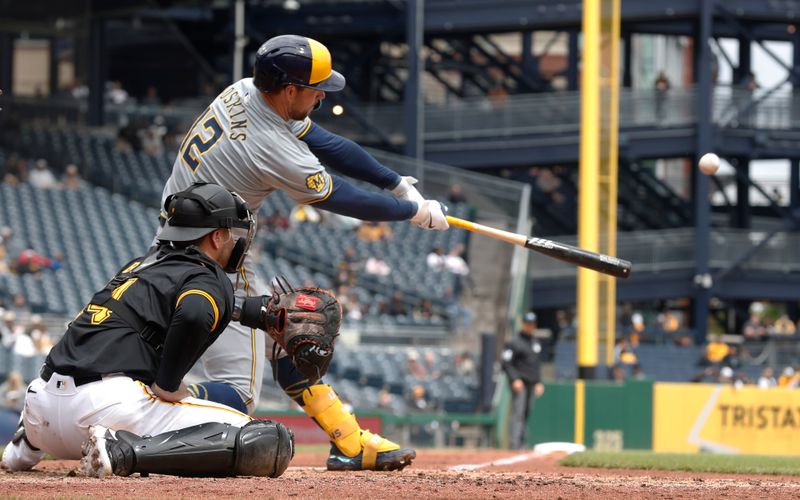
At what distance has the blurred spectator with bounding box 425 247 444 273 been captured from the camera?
20.3m

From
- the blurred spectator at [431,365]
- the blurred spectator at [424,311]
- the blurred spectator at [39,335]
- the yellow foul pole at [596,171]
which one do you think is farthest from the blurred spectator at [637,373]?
the blurred spectator at [39,335]

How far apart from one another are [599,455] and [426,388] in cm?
805

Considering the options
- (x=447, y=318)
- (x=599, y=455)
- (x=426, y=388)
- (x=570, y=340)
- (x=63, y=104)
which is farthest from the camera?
(x=63, y=104)

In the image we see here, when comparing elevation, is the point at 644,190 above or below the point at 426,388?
above

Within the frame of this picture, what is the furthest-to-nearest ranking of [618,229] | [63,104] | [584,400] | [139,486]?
[618,229], [63,104], [584,400], [139,486]

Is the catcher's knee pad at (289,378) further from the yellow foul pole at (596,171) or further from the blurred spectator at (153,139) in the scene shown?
the blurred spectator at (153,139)

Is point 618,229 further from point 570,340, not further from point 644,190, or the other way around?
point 570,340

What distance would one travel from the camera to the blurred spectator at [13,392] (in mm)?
11844

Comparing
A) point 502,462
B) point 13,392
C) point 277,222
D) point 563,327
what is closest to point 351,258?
point 277,222

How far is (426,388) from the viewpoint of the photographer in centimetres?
1608

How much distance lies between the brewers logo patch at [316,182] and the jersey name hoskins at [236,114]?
0.32 m

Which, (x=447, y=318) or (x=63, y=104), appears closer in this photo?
(x=447, y=318)

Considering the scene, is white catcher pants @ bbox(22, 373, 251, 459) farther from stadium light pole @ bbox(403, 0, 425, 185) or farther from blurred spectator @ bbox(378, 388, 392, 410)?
stadium light pole @ bbox(403, 0, 425, 185)

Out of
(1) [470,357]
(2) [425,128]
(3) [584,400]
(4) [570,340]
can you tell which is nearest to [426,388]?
(1) [470,357]
